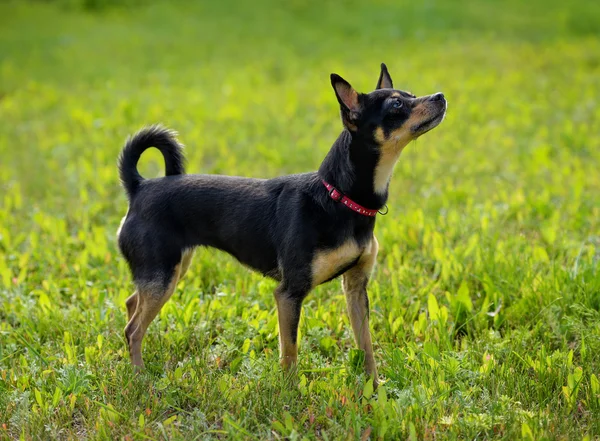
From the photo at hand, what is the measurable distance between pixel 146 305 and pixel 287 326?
0.86 m

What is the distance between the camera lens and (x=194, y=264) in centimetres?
538

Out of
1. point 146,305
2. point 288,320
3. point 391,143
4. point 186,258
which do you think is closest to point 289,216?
point 288,320

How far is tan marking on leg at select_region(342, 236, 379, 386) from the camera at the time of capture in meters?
3.94

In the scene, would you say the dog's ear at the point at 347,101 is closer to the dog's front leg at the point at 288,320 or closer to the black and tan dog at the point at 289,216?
the black and tan dog at the point at 289,216

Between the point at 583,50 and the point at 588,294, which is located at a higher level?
the point at 583,50

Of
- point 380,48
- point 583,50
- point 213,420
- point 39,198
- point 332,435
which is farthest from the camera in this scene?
point 380,48

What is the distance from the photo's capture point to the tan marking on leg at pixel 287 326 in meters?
3.76

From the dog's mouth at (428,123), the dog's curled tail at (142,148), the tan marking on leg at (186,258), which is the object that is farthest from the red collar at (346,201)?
the dog's curled tail at (142,148)

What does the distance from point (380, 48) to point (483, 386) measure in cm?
1248

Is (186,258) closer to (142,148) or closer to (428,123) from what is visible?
(142,148)

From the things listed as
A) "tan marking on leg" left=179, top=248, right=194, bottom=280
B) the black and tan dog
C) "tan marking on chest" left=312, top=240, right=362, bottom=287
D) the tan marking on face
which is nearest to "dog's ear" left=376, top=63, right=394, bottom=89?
the black and tan dog

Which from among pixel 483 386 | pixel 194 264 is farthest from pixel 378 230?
pixel 483 386

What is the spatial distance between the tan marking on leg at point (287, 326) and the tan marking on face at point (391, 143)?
768 mm

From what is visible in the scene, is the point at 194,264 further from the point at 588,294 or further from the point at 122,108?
the point at 122,108
